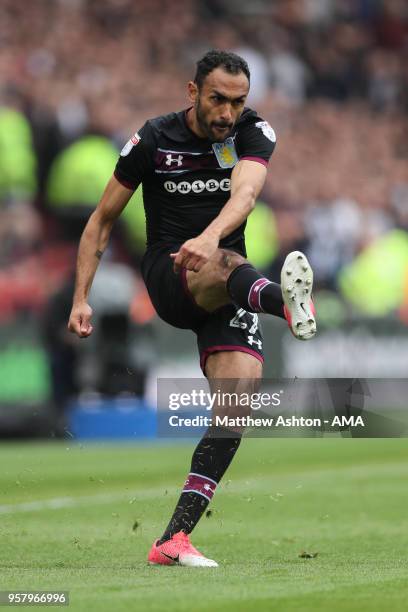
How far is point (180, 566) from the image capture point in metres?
5.95

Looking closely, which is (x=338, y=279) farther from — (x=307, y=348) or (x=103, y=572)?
(x=103, y=572)

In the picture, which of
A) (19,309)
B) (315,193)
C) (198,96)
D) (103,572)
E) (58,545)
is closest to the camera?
(103,572)

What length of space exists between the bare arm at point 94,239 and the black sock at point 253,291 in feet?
2.38

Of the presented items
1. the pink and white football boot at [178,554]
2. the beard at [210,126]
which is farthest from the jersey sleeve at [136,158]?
the pink and white football boot at [178,554]

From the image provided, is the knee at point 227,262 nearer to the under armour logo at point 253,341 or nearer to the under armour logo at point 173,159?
the under armour logo at point 253,341

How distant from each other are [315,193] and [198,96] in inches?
570

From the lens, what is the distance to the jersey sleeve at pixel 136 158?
21.0 feet

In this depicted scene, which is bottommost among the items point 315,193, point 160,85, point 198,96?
point 198,96

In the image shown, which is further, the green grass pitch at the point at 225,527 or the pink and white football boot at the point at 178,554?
the pink and white football boot at the point at 178,554

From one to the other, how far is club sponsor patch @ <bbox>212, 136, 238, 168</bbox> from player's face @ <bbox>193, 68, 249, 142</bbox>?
6.5 inches

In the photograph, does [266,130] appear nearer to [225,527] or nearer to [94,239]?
[94,239]

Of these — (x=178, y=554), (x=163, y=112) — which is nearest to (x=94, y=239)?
(x=178, y=554)

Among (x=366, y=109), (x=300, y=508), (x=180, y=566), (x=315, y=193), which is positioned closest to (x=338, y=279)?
(x=315, y=193)

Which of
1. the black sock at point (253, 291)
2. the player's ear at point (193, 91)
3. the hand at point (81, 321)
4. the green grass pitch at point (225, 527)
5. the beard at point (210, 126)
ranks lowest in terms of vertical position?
the green grass pitch at point (225, 527)
